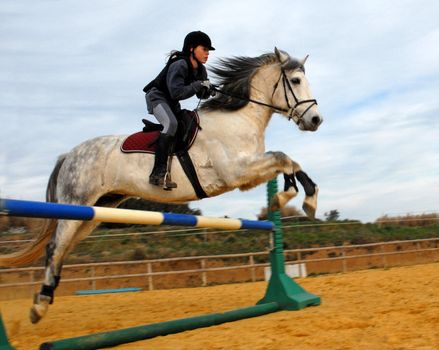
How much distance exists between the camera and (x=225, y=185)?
177 inches

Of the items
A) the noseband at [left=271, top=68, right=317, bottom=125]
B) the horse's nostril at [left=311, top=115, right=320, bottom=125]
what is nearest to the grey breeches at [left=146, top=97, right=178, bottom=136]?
the noseband at [left=271, top=68, right=317, bottom=125]

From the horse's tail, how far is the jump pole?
1.62 m

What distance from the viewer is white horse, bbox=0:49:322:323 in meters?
4.37

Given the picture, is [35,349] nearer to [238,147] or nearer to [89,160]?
[89,160]

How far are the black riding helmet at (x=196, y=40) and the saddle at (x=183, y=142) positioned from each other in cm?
52

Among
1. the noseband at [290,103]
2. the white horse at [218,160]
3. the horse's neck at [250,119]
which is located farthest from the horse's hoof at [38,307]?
the noseband at [290,103]

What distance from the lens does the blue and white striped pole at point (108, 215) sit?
247 cm

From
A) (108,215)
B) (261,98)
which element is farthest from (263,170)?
(108,215)

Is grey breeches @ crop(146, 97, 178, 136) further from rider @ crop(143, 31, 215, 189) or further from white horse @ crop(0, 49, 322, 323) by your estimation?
white horse @ crop(0, 49, 322, 323)

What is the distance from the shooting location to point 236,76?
4.98 m

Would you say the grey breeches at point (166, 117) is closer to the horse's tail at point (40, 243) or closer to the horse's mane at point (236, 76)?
the horse's mane at point (236, 76)

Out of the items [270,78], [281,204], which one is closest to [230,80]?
[270,78]

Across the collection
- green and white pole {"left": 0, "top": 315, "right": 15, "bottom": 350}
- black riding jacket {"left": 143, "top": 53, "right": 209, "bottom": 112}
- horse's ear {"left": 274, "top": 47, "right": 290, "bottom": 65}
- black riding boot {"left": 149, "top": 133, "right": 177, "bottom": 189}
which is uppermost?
horse's ear {"left": 274, "top": 47, "right": 290, "bottom": 65}

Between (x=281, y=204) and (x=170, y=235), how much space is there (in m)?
15.7
